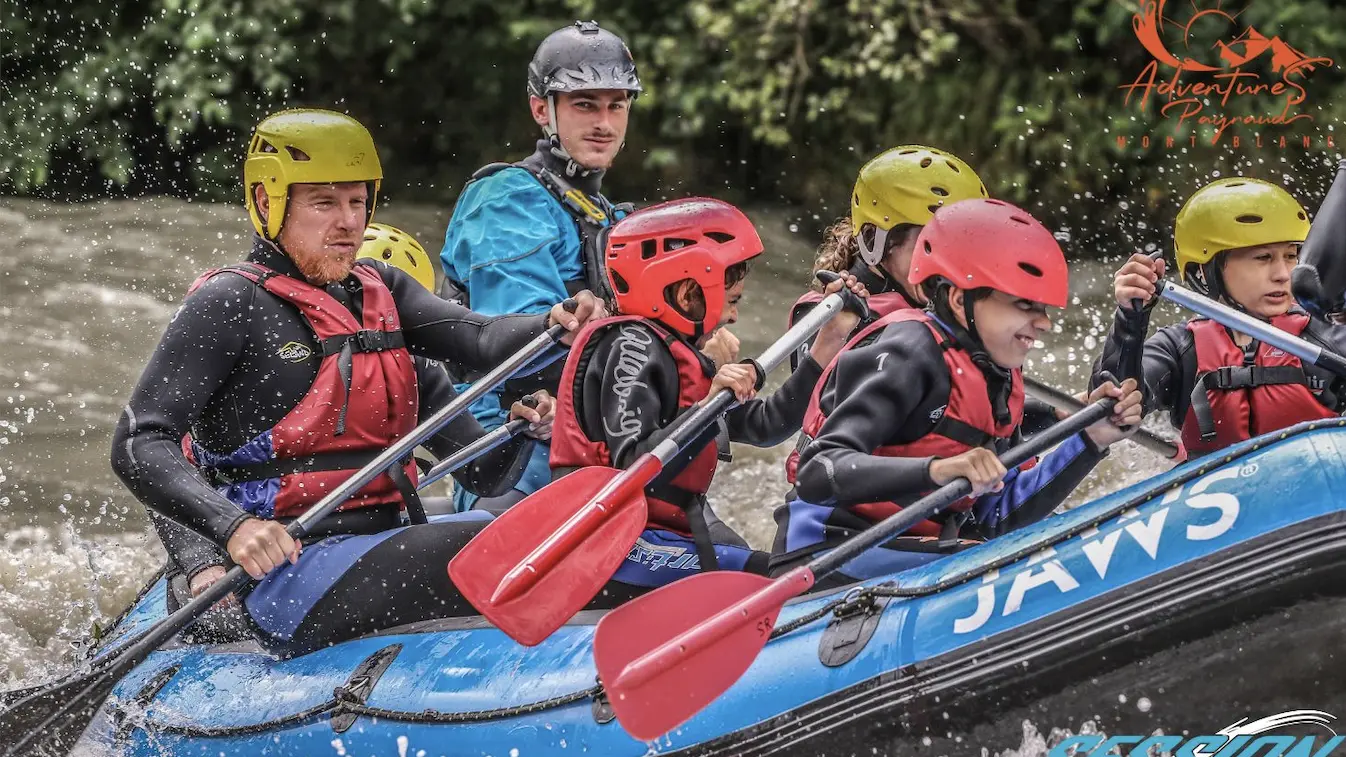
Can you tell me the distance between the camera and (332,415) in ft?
13.0

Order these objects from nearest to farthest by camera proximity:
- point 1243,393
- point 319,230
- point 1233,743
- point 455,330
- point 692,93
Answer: point 1233,743, point 319,230, point 455,330, point 1243,393, point 692,93

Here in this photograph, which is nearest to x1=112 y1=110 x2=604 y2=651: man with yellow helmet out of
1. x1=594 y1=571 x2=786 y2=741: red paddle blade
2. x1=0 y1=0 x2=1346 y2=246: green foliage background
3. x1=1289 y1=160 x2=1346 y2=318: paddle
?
x1=594 y1=571 x2=786 y2=741: red paddle blade

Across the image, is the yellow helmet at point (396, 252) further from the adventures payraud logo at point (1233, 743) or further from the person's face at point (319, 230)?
the adventures payraud logo at point (1233, 743)

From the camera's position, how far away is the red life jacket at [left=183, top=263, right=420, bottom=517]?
395cm

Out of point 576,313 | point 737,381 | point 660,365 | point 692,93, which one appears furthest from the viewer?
point 692,93

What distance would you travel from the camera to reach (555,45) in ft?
16.0

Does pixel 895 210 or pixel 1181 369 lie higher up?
pixel 895 210

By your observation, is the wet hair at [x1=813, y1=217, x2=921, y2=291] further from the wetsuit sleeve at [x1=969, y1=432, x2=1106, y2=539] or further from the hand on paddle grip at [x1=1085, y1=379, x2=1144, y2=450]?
the hand on paddle grip at [x1=1085, y1=379, x2=1144, y2=450]

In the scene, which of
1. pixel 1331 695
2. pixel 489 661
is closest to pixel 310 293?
pixel 489 661

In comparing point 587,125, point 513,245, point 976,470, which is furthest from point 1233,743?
point 587,125

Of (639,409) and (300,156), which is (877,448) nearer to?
(639,409)

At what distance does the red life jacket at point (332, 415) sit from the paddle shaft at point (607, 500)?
59cm

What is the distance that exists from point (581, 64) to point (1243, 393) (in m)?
1.98

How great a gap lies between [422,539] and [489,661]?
0.37m
